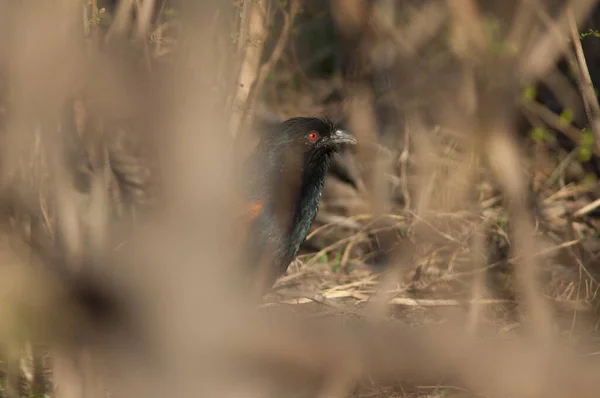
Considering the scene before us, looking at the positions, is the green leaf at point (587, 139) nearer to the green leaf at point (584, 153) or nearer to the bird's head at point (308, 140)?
the green leaf at point (584, 153)

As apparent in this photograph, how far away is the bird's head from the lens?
4910mm

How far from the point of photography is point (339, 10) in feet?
19.9

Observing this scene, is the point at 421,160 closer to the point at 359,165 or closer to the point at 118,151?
the point at 359,165

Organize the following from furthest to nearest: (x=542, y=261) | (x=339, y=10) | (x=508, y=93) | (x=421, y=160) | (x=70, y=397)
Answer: (x=339, y=10) < (x=421, y=160) < (x=542, y=261) < (x=508, y=93) < (x=70, y=397)

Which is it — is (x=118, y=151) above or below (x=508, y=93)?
below

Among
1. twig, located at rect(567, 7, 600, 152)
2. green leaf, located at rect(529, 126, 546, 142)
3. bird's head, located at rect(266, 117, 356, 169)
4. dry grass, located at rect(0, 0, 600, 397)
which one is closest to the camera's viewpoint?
dry grass, located at rect(0, 0, 600, 397)

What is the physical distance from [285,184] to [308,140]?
387 mm

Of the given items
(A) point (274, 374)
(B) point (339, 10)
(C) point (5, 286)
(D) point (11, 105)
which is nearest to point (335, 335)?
(A) point (274, 374)

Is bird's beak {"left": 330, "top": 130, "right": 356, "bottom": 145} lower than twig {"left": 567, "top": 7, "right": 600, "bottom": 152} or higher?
lower

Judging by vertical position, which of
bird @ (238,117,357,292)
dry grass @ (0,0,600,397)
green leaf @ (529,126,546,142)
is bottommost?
bird @ (238,117,357,292)

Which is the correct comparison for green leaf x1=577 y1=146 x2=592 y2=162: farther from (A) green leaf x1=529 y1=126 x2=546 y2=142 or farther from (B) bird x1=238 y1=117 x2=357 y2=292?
(B) bird x1=238 y1=117 x2=357 y2=292

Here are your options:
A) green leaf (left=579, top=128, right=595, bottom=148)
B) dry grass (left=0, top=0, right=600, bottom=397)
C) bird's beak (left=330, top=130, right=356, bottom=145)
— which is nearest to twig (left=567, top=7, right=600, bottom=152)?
dry grass (left=0, top=0, right=600, bottom=397)

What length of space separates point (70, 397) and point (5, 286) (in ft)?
2.31

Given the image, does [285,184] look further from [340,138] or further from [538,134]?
[538,134]
